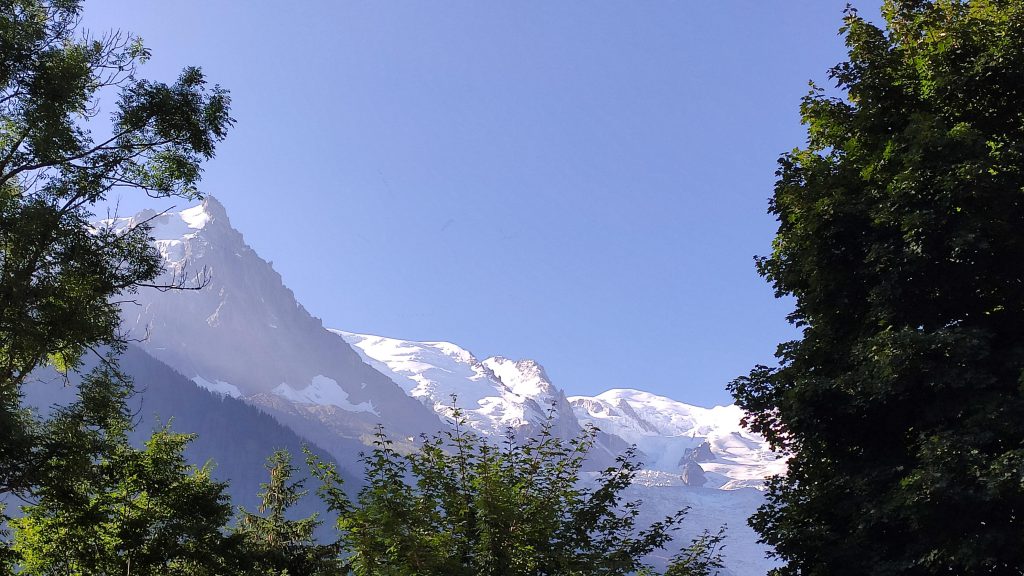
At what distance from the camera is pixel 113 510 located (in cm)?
1933

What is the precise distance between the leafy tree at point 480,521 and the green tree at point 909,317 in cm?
440

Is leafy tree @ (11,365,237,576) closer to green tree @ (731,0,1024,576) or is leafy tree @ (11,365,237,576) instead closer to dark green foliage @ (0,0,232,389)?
dark green foliage @ (0,0,232,389)

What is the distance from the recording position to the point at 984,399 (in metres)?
14.7

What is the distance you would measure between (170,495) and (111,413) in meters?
4.90

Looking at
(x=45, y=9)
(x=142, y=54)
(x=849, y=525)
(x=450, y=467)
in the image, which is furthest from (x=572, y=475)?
(x=45, y=9)

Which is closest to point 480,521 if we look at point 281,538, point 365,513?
point 365,513

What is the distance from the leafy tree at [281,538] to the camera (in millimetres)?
24367

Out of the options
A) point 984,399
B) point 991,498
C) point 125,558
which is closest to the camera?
point 991,498

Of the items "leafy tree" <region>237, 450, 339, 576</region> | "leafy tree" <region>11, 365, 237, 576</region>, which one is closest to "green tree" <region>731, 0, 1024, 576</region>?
"leafy tree" <region>237, 450, 339, 576</region>

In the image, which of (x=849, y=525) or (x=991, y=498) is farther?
(x=849, y=525)

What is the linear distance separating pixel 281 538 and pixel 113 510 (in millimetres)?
13159

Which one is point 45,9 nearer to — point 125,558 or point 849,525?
point 125,558

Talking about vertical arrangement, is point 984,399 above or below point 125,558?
above

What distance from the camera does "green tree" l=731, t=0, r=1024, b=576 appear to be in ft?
46.9
